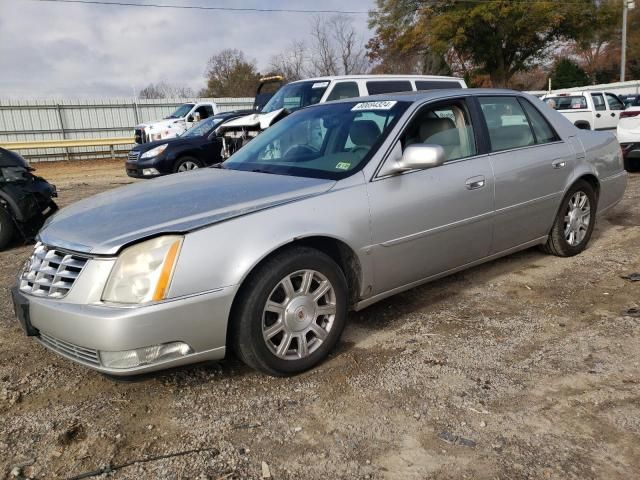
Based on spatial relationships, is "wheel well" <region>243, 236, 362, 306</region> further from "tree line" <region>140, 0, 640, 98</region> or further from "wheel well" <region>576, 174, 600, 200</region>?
"tree line" <region>140, 0, 640, 98</region>

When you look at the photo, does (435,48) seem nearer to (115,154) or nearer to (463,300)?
(115,154)

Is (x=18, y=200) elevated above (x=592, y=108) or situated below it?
below

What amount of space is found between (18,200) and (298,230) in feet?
15.3

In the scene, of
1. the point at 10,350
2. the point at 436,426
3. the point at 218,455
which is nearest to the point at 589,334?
the point at 436,426

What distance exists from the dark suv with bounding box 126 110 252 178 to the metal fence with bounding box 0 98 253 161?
1073 cm

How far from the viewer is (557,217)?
4773mm

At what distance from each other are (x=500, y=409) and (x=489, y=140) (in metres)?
2.19

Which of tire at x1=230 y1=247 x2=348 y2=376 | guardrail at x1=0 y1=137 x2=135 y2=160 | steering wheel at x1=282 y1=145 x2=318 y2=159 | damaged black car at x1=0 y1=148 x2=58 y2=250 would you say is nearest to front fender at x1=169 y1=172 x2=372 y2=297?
tire at x1=230 y1=247 x2=348 y2=376

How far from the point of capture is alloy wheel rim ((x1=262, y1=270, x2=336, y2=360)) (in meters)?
2.93

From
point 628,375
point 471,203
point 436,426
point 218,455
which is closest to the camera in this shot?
point 218,455

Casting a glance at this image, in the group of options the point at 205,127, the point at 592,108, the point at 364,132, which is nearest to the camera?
the point at 364,132

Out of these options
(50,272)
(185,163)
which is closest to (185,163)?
(185,163)

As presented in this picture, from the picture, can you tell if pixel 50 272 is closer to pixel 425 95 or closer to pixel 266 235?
pixel 266 235

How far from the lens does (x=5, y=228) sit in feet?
20.4
